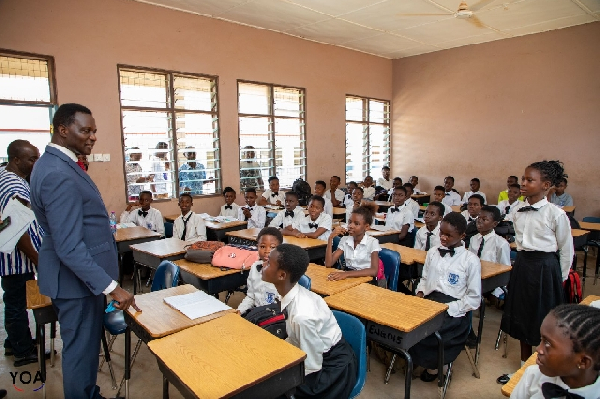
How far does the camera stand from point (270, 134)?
7.00 m

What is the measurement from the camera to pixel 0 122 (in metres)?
4.55

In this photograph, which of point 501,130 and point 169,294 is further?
point 501,130

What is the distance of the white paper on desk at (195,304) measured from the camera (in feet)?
6.32

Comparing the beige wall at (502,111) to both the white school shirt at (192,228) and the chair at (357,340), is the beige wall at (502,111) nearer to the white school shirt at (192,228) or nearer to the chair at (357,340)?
the white school shirt at (192,228)

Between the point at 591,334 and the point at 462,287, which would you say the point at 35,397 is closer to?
the point at 462,287

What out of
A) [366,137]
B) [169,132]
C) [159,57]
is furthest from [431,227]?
[366,137]

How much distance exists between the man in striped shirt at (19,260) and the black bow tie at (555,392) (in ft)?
9.43

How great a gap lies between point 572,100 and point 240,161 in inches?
226

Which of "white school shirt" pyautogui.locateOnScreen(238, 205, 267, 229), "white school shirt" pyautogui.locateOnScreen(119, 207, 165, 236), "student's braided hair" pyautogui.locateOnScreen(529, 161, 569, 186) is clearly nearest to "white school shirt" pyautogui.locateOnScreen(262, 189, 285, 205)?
"white school shirt" pyautogui.locateOnScreen(238, 205, 267, 229)

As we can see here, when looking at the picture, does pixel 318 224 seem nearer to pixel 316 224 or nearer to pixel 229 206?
pixel 316 224

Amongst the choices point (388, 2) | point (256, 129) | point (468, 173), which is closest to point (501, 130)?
point (468, 173)

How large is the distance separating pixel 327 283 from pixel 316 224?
1.74m

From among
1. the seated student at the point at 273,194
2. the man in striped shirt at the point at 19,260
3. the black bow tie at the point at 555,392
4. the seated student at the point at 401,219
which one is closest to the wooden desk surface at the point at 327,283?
the black bow tie at the point at 555,392

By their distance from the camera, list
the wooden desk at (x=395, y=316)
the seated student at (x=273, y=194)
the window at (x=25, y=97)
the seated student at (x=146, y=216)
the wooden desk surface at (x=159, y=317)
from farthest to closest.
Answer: the seated student at (x=273, y=194), the seated student at (x=146, y=216), the window at (x=25, y=97), the wooden desk at (x=395, y=316), the wooden desk surface at (x=159, y=317)
